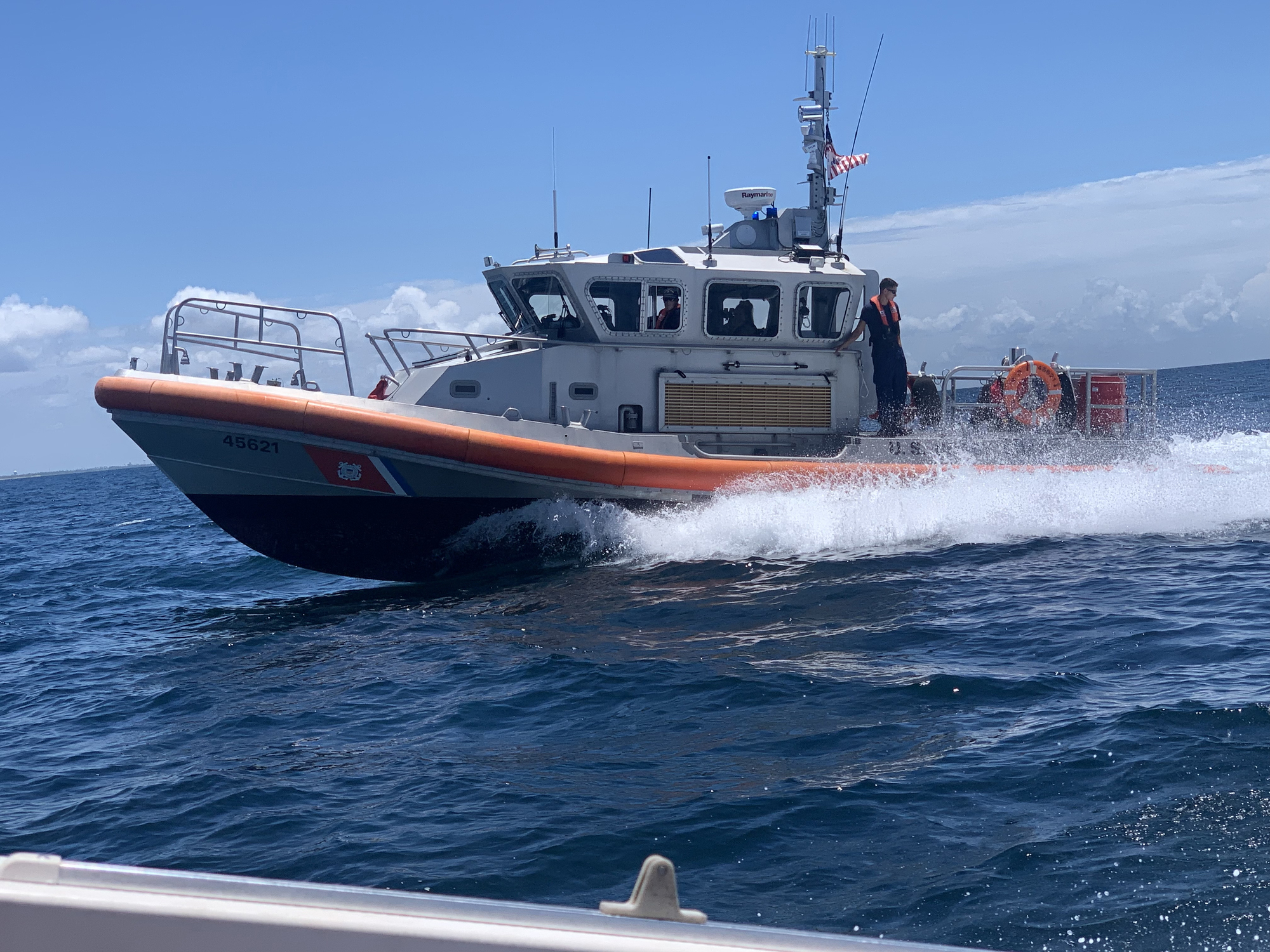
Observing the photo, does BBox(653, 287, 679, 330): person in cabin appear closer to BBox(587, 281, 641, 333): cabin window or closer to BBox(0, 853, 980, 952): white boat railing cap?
BBox(587, 281, 641, 333): cabin window

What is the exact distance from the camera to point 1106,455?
10156mm

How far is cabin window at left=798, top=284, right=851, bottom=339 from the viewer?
9406 mm

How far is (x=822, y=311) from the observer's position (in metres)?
9.50

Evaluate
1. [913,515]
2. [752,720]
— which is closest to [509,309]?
[913,515]

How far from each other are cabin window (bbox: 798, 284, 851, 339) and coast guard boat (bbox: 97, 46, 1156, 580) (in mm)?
15

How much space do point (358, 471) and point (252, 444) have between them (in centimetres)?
79

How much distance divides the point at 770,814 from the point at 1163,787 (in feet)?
4.33

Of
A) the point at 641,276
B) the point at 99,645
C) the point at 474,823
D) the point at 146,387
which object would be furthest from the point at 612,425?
the point at 474,823

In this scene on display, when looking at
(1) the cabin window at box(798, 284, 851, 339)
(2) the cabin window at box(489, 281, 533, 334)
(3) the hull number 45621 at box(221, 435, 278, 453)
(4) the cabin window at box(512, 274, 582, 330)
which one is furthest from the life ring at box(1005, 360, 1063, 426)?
(3) the hull number 45621 at box(221, 435, 278, 453)

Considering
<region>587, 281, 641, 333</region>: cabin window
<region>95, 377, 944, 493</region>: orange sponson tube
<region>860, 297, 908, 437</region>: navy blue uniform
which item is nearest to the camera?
<region>95, 377, 944, 493</region>: orange sponson tube

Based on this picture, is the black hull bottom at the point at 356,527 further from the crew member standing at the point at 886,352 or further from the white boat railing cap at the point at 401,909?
the white boat railing cap at the point at 401,909

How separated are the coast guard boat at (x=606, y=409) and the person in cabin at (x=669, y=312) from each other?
15 millimetres

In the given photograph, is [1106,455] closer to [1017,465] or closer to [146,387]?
[1017,465]

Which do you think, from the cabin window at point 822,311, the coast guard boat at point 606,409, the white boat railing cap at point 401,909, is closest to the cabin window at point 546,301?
the coast guard boat at point 606,409
